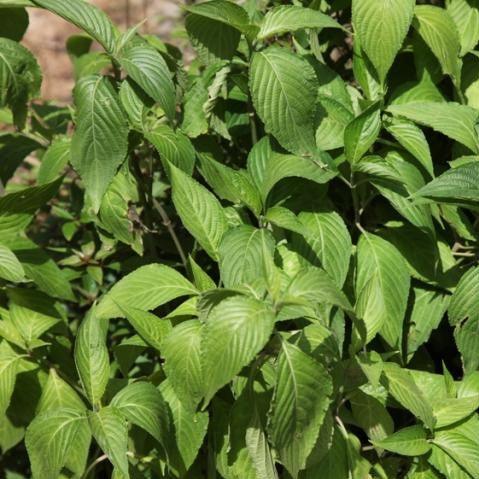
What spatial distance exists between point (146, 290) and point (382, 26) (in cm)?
77

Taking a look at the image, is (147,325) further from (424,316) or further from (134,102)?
(424,316)

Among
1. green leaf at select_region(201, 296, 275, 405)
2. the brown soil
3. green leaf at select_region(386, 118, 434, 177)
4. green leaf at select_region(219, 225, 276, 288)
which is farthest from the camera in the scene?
the brown soil

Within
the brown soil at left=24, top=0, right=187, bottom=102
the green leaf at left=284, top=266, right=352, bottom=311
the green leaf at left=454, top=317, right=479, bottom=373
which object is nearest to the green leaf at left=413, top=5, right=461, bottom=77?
the green leaf at left=454, top=317, right=479, bottom=373

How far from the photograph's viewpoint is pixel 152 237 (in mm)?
2279

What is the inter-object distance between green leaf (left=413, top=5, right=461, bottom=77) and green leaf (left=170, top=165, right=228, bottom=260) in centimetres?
63

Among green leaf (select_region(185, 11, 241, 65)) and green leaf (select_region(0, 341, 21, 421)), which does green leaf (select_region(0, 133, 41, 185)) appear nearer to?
green leaf (select_region(0, 341, 21, 421))

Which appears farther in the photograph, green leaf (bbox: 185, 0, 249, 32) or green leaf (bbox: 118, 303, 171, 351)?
green leaf (bbox: 185, 0, 249, 32)

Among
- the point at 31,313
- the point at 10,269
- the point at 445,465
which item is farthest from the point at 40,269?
the point at 445,465

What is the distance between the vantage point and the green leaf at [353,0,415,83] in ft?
6.35

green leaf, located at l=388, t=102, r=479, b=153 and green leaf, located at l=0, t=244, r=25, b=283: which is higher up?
green leaf, located at l=388, t=102, r=479, b=153

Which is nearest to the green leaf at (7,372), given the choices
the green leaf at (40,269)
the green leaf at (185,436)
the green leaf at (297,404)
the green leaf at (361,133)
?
A: the green leaf at (40,269)

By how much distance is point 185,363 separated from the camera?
1698mm

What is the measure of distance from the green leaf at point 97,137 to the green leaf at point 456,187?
0.63 m

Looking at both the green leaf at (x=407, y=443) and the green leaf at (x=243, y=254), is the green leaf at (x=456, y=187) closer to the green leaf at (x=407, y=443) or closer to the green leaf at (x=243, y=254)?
the green leaf at (x=243, y=254)
